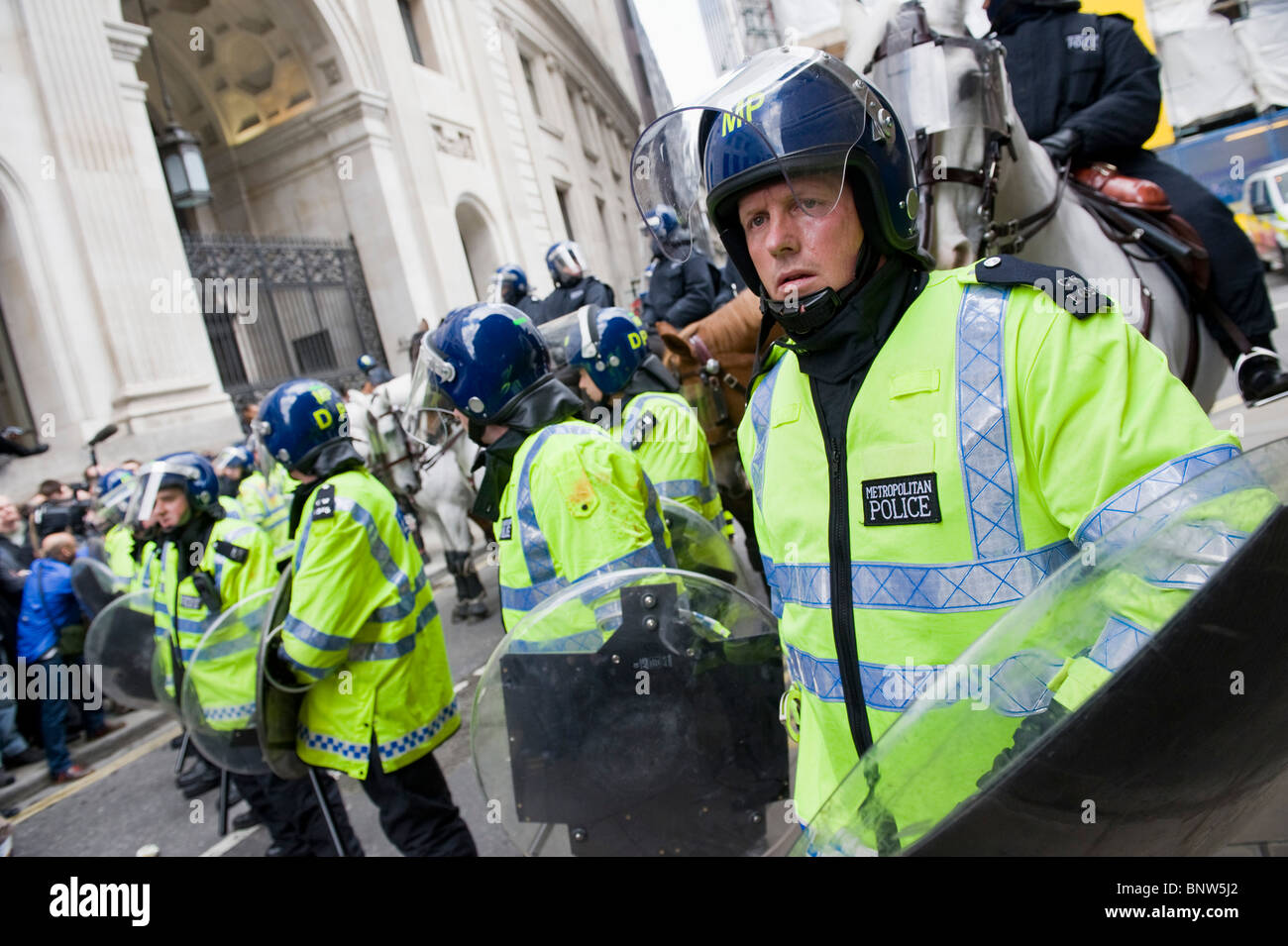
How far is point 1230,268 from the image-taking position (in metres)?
3.71

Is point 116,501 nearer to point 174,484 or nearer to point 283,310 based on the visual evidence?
point 174,484

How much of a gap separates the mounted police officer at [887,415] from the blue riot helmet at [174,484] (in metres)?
3.27

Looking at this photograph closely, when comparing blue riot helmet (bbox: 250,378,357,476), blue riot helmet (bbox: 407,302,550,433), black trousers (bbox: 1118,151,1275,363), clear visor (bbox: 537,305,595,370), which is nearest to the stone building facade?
clear visor (bbox: 537,305,595,370)

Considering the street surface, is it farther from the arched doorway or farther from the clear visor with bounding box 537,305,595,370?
the arched doorway

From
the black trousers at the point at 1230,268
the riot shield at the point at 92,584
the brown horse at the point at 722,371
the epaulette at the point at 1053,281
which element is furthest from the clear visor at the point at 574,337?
the riot shield at the point at 92,584

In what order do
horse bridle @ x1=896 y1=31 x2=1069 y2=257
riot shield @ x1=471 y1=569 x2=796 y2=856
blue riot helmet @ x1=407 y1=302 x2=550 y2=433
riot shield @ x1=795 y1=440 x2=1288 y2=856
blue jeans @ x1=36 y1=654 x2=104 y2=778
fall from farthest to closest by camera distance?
blue jeans @ x1=36 y1=654 x2=104 y2=778 → horse bridle @ x1=896 y1=31 x2=1069 y2=257 → blue riot helmet @ x1=407 y1=302 x2=550 y2=433 → riot shield @ x1=471 y1=569 x2=796 y2=856 → riot shield @ x1=795 y1=440 x2=1288 y2=856

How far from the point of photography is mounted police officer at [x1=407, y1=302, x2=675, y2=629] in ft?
7.98

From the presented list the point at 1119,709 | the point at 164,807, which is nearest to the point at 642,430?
the point at 1119,709

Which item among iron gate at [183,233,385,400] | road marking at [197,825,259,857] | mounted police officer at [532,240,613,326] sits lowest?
road marking at [197,825,259,857]

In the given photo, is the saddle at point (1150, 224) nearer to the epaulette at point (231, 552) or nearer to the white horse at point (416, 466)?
the epaulette at point (231, 552)

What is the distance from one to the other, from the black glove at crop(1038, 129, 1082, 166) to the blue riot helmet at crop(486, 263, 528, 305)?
5047 mm

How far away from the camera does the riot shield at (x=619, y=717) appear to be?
210 centimetres

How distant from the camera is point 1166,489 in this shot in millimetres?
1058

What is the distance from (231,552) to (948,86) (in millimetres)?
3380
